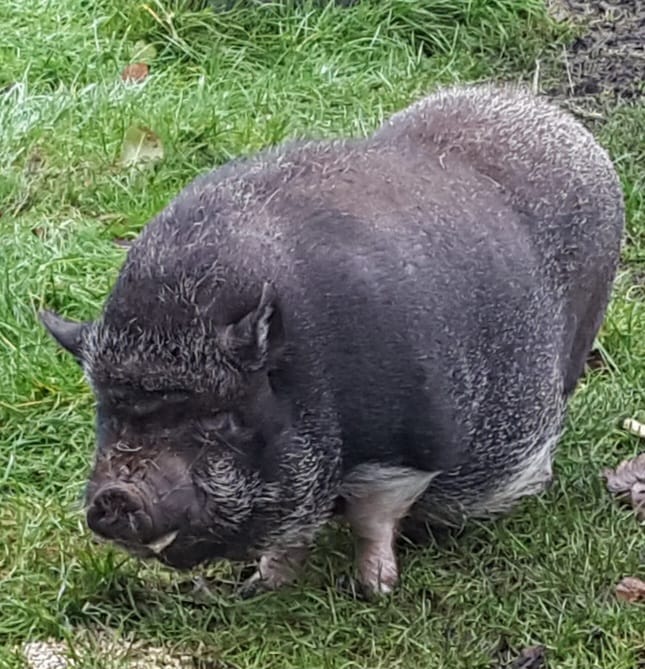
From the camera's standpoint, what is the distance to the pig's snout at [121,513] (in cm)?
325

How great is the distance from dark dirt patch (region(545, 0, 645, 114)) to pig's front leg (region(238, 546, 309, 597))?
287 centimetres

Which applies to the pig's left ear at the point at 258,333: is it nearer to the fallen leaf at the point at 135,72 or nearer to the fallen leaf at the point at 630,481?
the fallen leaf at the point at 630,481

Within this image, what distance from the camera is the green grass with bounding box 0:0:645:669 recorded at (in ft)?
12.1

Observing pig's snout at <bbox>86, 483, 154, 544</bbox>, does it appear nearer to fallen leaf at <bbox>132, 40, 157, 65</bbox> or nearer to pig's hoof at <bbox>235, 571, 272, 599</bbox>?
pig's hoof at <bbox>235, 571, 272, 599</bbox>

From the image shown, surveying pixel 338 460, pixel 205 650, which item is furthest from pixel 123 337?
pixel 205 650

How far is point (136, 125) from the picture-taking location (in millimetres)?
5879

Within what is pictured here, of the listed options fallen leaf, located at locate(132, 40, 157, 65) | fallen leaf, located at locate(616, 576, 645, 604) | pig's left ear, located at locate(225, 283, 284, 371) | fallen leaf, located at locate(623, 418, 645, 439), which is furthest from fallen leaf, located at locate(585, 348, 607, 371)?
fallen leaf, located at locate(132, 40, 157, 65)

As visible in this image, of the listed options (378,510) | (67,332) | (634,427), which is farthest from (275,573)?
(634,427)

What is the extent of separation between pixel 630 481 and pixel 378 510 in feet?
2.75

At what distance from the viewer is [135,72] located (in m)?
6.37

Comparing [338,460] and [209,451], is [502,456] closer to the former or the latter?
[338,460]

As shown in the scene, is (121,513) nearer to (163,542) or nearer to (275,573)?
(163,542)

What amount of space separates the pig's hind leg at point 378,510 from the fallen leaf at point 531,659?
36 centimetres

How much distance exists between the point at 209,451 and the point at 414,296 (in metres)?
0.58
